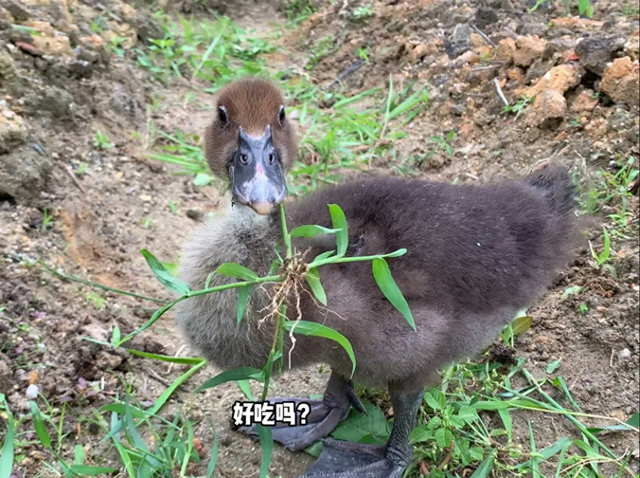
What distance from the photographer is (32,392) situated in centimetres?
229

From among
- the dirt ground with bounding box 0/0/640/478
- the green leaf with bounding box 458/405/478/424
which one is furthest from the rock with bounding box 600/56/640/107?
the green leaf with bounding box 458/405/478/424

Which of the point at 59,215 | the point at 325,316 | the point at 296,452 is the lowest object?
the point at 296,452

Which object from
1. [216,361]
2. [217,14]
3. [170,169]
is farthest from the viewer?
[217,14]

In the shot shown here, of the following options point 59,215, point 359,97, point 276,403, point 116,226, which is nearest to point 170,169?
point 116,226

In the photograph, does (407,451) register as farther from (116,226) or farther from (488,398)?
(116,226)

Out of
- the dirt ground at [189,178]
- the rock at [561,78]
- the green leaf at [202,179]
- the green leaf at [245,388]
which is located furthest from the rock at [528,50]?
the green leaf at [245,388]

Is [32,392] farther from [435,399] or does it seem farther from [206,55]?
[206,55]

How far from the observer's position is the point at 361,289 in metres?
1.98

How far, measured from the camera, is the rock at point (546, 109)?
3.21 metres

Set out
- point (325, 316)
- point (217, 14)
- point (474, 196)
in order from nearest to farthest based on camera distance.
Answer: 1. point (325, 316)
2. point (474, 196)
3. point (217, 14)

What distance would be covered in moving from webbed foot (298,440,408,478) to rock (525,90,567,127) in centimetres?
208

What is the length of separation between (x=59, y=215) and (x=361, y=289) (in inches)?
73.3

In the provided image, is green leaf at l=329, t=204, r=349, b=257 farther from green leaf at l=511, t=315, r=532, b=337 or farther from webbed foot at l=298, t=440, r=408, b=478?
green leaf at l=511, t=315, r=532, b=337

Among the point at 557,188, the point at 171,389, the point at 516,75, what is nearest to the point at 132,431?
the point at 171,389
